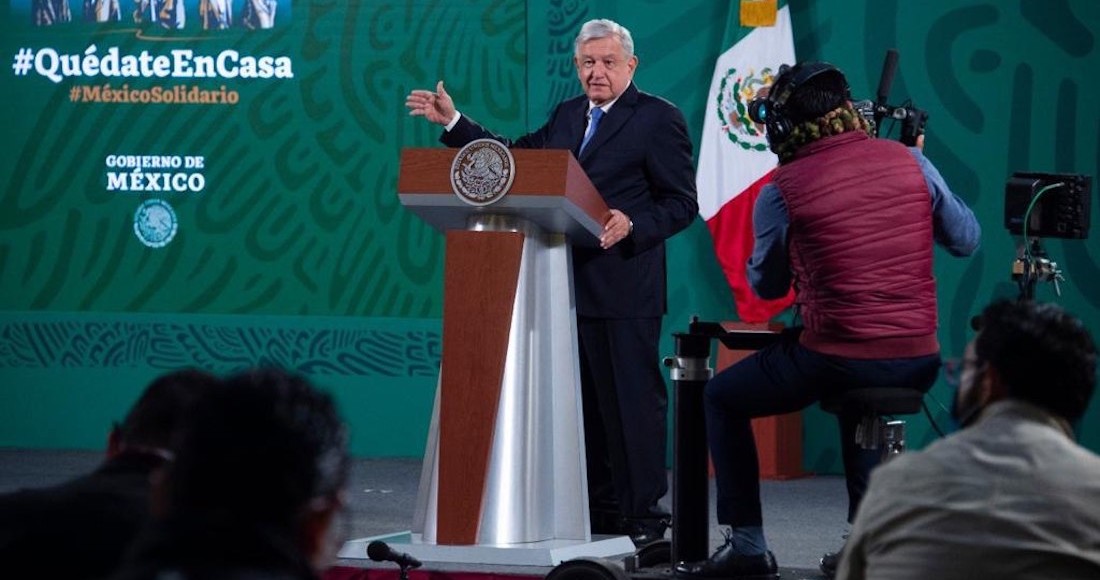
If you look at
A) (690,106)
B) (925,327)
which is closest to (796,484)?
(690,106)

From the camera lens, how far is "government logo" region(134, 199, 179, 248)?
26.7 feet

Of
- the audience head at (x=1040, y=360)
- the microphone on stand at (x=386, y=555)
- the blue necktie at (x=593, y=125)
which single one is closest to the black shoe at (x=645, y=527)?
the microphone on stand at (x=386, y=555)

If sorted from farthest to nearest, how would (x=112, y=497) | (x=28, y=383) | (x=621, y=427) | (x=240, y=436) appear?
(x=28, y=383)
(x=621, y=427)
(x=112, y=497)
(x=240, y=436)

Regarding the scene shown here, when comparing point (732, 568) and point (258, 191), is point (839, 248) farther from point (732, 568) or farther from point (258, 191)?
point (258, 191)

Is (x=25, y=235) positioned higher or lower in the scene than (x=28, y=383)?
higher

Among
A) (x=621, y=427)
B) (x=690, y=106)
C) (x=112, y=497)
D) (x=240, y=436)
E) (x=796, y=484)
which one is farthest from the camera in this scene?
(x=690, y=106)

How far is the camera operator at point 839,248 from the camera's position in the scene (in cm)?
394

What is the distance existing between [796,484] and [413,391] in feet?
6.15

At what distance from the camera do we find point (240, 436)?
1296 mm

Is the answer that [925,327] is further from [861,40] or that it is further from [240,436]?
[861,40]

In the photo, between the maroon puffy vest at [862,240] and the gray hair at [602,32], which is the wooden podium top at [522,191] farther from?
the gray hair at [602,32]

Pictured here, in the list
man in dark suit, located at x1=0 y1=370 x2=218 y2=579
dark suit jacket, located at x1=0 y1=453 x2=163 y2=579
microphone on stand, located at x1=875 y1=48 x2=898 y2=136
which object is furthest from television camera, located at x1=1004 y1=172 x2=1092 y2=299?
dark suit jacket, located at x1=0 y1=453 x2=163 y2=579

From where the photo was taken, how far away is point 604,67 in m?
4.83

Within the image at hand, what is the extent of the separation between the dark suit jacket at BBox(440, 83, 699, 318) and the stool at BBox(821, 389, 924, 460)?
1.01m
